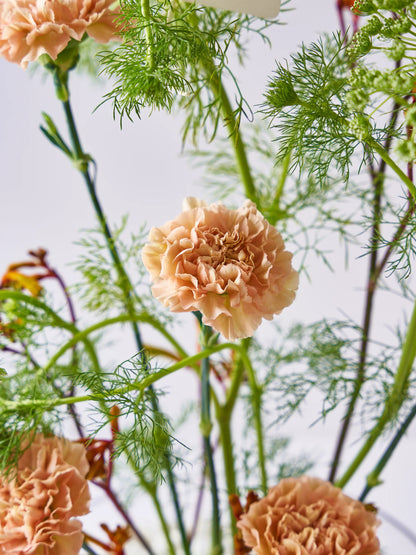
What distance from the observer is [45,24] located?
1.07 ft

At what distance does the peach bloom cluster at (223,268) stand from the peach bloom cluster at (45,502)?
122 millimetres

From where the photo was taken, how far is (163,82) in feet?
1.01

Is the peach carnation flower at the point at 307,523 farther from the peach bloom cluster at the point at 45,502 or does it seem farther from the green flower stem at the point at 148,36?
the green flower stem at the point at 148,36

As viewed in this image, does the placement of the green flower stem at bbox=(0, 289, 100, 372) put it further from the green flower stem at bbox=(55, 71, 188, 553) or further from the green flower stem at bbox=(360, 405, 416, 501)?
the green flower stem at bbox=(360, 405, 416, 501)

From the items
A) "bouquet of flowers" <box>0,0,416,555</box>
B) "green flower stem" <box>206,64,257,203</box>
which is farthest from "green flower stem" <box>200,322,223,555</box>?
"green flower stem" <box>206,64,257,203</box>

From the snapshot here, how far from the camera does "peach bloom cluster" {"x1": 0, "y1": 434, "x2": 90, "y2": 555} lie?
1.06 feet

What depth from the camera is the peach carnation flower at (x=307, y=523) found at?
1.14 ft

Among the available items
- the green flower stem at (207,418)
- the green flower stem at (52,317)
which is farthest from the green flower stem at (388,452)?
the green flower stem at (52,317)

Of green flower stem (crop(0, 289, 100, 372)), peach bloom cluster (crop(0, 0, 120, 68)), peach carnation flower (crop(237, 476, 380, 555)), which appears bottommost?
peach carnation flower (crop(237, 476, 380, 555))

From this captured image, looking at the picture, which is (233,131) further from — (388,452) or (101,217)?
(388,452)

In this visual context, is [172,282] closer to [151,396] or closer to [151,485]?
[151,396]

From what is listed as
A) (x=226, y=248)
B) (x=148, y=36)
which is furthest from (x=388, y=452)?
(x=148, y=36)

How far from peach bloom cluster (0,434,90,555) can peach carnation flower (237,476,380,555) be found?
99 mm

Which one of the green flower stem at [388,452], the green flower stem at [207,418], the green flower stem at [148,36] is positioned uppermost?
the green flower stem at [148,36]
